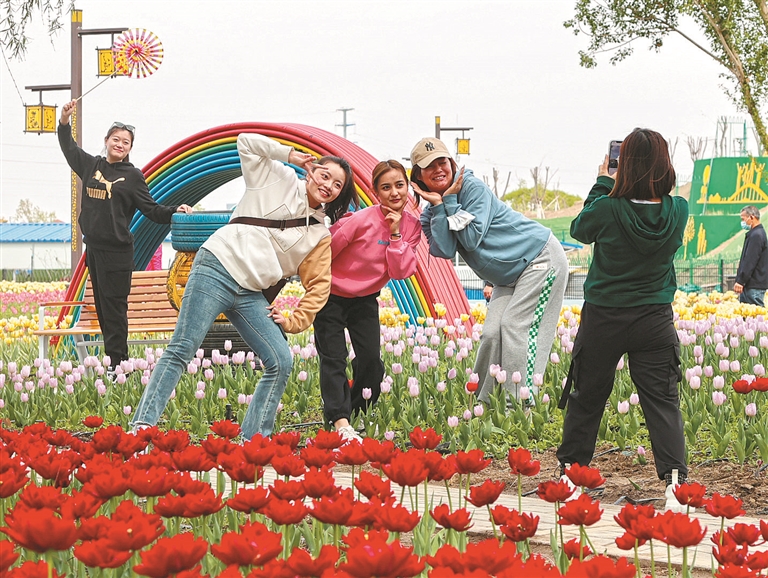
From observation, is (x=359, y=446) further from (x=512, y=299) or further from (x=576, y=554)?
(x=512, y=299)

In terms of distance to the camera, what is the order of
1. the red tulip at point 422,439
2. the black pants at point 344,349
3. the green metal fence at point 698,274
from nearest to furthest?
the red tulip at point 422,439 → the black pants at point 344,349 → the green metal fence at point 698,274

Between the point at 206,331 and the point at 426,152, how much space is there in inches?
60.1

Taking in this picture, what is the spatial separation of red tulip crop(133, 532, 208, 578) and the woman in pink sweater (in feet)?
12.3

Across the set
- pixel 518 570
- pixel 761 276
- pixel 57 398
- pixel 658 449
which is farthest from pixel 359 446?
pixel 761 276

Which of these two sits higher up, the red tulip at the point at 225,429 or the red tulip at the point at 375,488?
the red tulip at the point at 375,488

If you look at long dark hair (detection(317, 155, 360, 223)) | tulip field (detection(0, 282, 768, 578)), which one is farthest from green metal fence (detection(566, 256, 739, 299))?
long dark hair (detection(317, 155, 360, 223))

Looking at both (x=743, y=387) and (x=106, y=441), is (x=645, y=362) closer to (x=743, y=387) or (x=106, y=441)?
(x=743, y=387)

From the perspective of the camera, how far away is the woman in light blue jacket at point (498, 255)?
5566 mm

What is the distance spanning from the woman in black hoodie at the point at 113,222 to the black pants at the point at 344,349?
8.78 feet

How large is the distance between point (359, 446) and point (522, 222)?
331 centimetres

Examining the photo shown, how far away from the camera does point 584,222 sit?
4.19 m

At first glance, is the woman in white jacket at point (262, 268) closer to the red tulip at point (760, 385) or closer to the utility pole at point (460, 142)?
the red tulip at point (760, 385)

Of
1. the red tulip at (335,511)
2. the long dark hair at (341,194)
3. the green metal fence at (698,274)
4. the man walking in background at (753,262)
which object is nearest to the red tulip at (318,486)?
the red tulip at (335,511)

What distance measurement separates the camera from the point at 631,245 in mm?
4098
